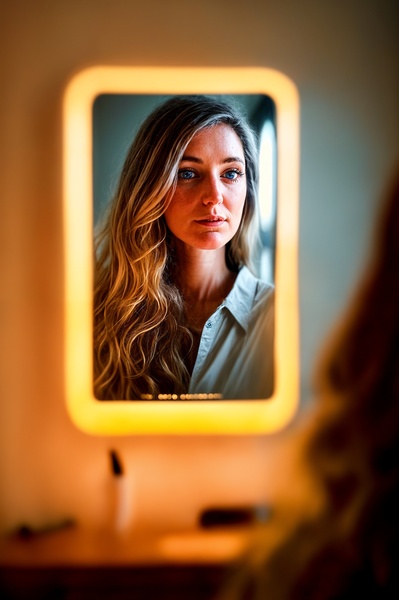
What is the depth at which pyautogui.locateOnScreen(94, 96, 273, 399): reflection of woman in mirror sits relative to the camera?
127cm

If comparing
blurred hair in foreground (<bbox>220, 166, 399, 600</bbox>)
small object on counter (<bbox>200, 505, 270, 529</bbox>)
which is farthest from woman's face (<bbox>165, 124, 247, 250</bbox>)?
small object on counter (<bbox>200, 505, 270, 529</bbox>)

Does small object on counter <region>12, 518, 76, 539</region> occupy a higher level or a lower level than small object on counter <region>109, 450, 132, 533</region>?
lower

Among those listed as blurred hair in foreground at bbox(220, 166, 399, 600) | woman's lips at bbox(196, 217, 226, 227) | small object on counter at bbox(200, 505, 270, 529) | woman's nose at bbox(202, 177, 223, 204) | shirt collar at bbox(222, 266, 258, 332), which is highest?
woman's nose at bbox(202, 177, 223, 204)

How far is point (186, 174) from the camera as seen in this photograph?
127cm

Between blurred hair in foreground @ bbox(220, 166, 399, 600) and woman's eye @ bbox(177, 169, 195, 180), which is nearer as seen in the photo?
blurred hair in foreground @ bbox(220, 166, 399, 600)

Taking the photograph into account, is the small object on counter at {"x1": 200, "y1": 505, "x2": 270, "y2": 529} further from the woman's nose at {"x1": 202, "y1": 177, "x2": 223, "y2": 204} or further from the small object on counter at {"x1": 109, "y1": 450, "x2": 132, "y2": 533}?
the woman's nose at {"x1": 202, "y1": 177, "x2": 223, "y2": 204}

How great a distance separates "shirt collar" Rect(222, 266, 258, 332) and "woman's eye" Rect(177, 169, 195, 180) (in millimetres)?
248

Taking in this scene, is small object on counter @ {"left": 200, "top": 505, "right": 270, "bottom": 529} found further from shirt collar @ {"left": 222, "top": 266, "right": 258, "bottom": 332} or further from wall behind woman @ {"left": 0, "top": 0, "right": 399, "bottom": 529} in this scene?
shirt collar @ {"left": 222, "top": 266, "right": 258, "bottom": 332}

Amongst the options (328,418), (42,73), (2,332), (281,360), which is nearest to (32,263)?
(2,332)

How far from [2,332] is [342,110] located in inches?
39.1

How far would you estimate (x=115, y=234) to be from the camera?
1.29 meters

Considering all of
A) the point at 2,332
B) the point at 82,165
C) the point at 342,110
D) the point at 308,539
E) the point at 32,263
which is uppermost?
the point at 342,110

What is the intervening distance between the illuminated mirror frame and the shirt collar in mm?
67

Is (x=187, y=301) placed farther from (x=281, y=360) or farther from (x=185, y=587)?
(x=185, y=587)
